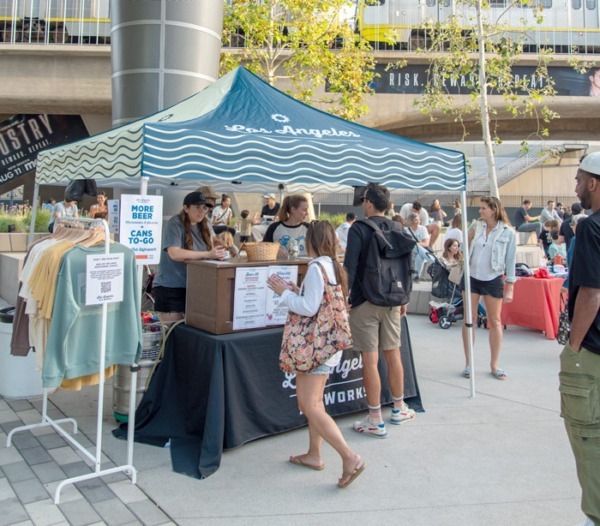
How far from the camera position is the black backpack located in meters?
4.32

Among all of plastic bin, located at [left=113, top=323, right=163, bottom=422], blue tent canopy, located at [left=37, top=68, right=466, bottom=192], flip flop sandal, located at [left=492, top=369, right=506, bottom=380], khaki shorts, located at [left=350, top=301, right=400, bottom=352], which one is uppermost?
blue tent canopy, located at [left=37, top=68, right=466, bottom=192]

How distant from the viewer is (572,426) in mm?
2752

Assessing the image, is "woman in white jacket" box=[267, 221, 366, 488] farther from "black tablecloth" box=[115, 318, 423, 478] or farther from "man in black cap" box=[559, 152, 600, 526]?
"man in black cap" box=[559, 152, 600, 526]

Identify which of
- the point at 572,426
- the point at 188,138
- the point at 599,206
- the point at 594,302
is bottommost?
the point at 572,426

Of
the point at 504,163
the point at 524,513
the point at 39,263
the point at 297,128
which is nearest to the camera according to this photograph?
the point at 524,513

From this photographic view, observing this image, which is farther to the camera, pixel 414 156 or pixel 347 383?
pixel 414 156

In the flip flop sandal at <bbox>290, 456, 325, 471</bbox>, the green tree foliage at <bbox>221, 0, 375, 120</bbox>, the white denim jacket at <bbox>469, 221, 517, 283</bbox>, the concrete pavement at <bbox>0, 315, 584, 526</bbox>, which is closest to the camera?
the concrete pavement at <bbox>0, 315, 584, 526</bbox>

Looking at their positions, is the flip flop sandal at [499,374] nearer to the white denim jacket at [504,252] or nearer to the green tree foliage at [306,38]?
the white denim jacket at [504,252]

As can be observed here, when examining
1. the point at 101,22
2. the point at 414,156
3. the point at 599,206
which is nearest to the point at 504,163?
the point at 101,22

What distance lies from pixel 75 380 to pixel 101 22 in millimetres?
18169

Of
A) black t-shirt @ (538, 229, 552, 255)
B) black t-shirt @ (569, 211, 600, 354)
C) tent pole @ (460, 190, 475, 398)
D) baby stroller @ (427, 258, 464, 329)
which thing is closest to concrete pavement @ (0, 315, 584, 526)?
tent pole @ (460, 190, 475, 398)

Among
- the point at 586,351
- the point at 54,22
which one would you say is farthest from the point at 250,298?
the point at 54,22

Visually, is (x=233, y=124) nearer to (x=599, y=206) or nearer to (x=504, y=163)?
(x=599, y=206)

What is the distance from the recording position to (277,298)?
4.43 m
